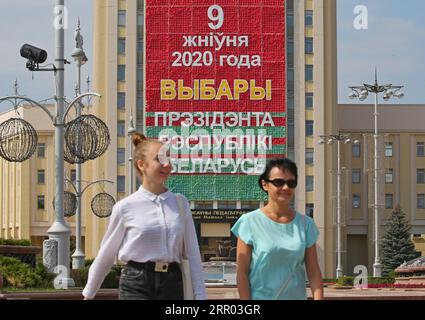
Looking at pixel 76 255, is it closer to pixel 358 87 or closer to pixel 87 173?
pixel 358 87

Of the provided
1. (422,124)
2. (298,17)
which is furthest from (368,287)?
(422,124)

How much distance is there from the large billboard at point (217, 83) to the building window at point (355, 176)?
35.9 feet

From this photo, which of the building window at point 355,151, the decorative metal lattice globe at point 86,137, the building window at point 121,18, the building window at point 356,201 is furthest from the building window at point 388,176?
the decorative metal lattice globe at point 86,137

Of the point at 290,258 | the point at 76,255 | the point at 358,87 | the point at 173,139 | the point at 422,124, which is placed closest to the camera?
the point at 290,258

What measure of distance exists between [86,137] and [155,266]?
20.6 m

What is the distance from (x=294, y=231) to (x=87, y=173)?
257 feet

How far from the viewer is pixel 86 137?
1112 inches

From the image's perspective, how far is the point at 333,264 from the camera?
271 ft

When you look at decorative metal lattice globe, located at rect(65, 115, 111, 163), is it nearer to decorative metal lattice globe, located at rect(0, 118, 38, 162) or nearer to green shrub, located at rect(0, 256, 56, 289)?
decorative metal lattice globe, located at rect(0, 118, 38, 162)

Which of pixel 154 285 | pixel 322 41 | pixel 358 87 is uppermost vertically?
pixel 322 41

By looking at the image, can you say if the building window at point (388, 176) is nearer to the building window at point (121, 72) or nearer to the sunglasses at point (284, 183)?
the building window at point (121, 72)

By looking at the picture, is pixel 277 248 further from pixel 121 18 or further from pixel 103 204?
pixel 121 18

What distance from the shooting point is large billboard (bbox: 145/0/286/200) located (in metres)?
82.0

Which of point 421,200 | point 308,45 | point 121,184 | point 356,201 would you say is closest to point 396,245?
point 356,201
